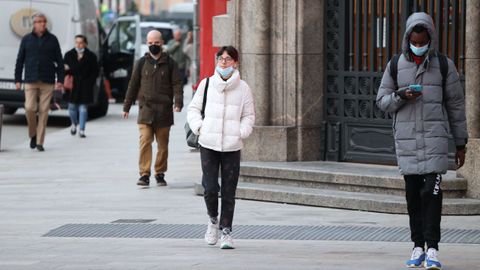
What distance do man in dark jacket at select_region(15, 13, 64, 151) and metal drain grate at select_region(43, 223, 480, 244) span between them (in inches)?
322

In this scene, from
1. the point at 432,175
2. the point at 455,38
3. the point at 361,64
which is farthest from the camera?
the point at 361,64

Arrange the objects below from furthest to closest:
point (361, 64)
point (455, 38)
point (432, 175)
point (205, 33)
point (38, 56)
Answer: point (38, 56) → point (205, 33) → point (361, 64) → point (455, 38) → point (432, 175)

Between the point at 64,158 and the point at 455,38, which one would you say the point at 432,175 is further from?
the point at 64,158

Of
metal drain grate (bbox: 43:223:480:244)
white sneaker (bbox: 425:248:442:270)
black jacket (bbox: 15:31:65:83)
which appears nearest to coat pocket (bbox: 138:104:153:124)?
metal drain grate (bbox: 43:223:480:244)

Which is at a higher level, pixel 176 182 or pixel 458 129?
pixel 458 129

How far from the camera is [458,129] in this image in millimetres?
9594

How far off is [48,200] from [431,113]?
5.83m

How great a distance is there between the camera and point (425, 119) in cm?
957

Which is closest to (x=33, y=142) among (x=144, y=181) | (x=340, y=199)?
(x=144, y=181)

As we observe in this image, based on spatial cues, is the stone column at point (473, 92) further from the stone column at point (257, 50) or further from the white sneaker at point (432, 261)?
the white sneaker at point (432, 261)

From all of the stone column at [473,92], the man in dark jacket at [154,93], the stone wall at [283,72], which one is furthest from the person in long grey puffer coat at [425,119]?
the man in dark jacket at [154,93]

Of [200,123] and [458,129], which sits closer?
[458,129]

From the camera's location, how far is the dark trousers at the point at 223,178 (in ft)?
35.8

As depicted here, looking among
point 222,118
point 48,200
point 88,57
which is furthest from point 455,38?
point 88,57
